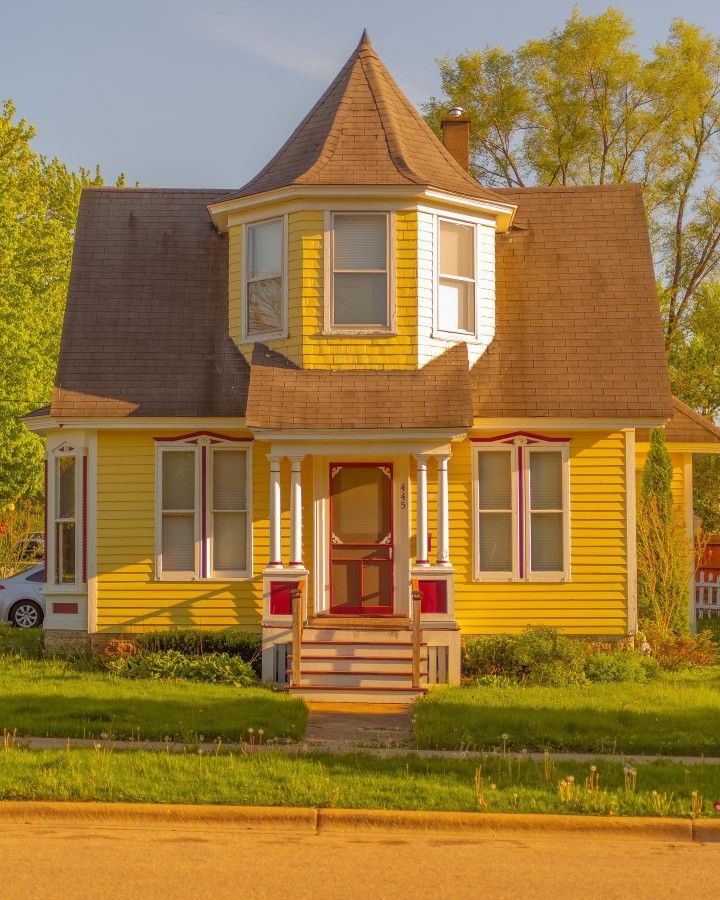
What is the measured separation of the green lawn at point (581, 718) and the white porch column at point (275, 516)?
2.87 meters

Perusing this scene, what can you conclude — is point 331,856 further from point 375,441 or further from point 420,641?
point 375,441

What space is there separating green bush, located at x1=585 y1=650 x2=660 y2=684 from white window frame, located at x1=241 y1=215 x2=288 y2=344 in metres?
6.12

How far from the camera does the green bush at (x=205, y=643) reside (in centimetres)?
1628

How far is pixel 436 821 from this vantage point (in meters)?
8.88

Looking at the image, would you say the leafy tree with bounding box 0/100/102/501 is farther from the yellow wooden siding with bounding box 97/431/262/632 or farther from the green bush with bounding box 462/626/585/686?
the green bush with bounding box 462/626/585/686

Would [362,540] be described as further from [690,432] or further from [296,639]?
[690,432]

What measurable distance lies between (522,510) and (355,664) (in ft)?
11.8

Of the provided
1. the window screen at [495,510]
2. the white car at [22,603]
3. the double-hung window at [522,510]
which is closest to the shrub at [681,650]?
the double-hung window at [522,510]

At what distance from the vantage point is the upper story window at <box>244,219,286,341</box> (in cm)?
1714

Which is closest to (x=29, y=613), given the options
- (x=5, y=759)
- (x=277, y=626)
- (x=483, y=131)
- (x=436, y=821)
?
(x=277, y=626)

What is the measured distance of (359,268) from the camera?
55.0ft

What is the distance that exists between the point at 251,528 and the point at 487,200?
227 inches

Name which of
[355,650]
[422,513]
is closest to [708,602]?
[422,513]

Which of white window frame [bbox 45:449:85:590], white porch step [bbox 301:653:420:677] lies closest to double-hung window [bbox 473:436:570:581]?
white porch step [bbox 301:653:420:677]
